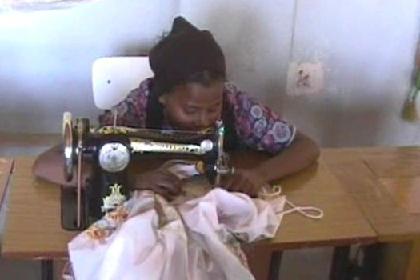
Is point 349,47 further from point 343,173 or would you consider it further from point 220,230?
point 220,230

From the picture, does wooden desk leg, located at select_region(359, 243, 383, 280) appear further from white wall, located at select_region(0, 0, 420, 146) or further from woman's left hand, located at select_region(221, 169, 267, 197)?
white wall, located at select_region(0, 0, 420, 146)

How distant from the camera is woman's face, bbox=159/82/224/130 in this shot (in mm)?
1758

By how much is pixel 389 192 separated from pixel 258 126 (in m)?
0.34

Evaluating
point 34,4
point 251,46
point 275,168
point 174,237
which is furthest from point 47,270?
point 251,46

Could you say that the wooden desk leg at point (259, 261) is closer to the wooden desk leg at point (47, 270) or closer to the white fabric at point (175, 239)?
the white fabric at point (175, 239)

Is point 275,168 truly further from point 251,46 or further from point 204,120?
point 251,46

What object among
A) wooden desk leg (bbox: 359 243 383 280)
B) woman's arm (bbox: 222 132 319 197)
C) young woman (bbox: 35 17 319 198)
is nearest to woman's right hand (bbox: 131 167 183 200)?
young woman (bbox: 35 17 319 198)

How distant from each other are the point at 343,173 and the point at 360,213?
0.64 ft

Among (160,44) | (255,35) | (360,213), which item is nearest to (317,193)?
(360,213)

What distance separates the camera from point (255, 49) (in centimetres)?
262

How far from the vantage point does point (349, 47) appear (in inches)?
107

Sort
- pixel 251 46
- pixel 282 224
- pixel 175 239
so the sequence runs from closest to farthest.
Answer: pixel 175 239, pixel 282 224, pixel 251 46

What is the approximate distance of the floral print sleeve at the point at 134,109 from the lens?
6.16ft

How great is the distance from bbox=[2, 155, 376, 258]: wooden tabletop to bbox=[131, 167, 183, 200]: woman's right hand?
0.55 feet
